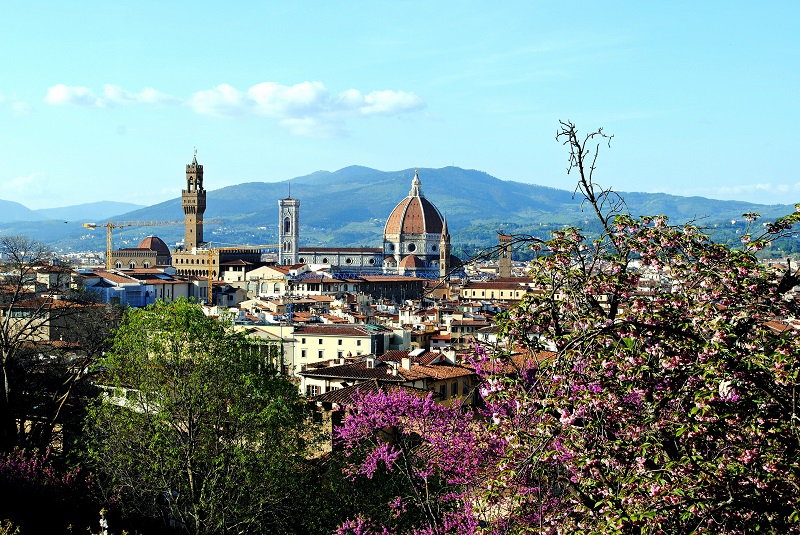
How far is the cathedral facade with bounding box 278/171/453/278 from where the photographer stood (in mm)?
167500

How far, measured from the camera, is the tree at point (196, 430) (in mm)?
18297

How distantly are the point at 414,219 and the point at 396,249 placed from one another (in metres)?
6.42

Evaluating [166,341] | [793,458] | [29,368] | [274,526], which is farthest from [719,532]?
[29,368]

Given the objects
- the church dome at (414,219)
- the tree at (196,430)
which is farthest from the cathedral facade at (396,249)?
the tree at (196,430)

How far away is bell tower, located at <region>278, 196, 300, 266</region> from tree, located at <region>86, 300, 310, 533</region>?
158 m

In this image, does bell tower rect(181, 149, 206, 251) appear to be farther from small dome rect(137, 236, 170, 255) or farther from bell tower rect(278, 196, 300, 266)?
bell tower rect(278, 196, 300, 266)

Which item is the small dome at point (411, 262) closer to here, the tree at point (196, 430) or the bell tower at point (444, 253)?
the bell tower at point (444, 253)

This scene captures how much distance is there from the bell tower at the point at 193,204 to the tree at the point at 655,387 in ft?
447

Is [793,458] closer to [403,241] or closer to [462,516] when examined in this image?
[462,516]

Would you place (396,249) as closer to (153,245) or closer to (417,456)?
(153,245)

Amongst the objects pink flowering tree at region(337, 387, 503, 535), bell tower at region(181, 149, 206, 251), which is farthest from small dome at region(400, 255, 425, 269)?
pink flowering tree at region(337, 387, 503, 535)

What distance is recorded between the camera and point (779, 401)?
305 inches

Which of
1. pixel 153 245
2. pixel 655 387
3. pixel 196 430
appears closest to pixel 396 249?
pixel 153 245

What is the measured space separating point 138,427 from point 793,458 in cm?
1314
